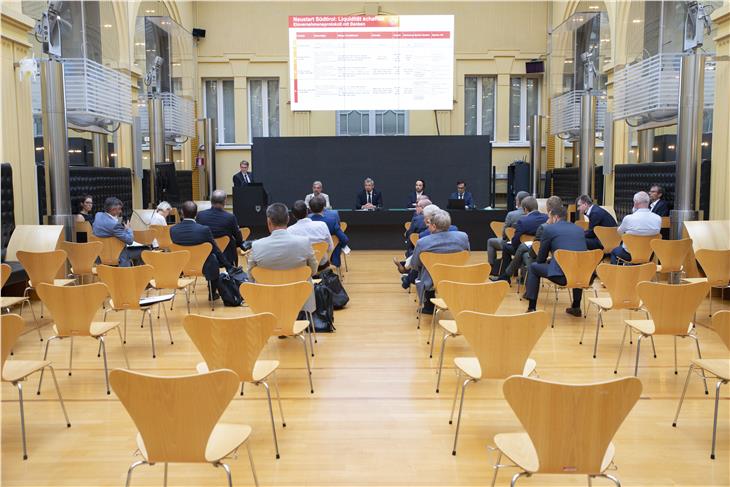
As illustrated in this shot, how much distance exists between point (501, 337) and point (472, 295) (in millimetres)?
1037

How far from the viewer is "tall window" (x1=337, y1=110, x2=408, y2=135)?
16.8 m

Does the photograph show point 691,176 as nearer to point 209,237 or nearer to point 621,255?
point 621,255

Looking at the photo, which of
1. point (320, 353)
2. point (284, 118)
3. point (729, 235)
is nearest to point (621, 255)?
point (729, 235)

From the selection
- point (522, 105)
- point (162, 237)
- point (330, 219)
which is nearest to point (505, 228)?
point (330, 219)

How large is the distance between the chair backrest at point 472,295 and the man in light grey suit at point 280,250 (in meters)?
1.35

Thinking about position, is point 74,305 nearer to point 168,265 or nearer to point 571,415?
point 168,265

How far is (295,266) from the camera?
5324mm

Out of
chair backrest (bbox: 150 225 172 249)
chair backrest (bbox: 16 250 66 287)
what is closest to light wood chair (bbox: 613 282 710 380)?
chair backrest (bbox: 16 250 66 287)

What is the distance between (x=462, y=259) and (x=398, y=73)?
7506 mm

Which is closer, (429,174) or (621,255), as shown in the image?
(621,255)

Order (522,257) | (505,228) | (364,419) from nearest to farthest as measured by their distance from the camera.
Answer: (364,419)
(522,257)
(505,228)

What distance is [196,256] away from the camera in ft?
22.6

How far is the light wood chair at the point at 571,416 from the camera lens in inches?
89.0

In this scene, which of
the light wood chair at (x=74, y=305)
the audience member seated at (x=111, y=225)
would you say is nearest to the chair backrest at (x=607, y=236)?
the audience member seated at (x=111, y=225)
